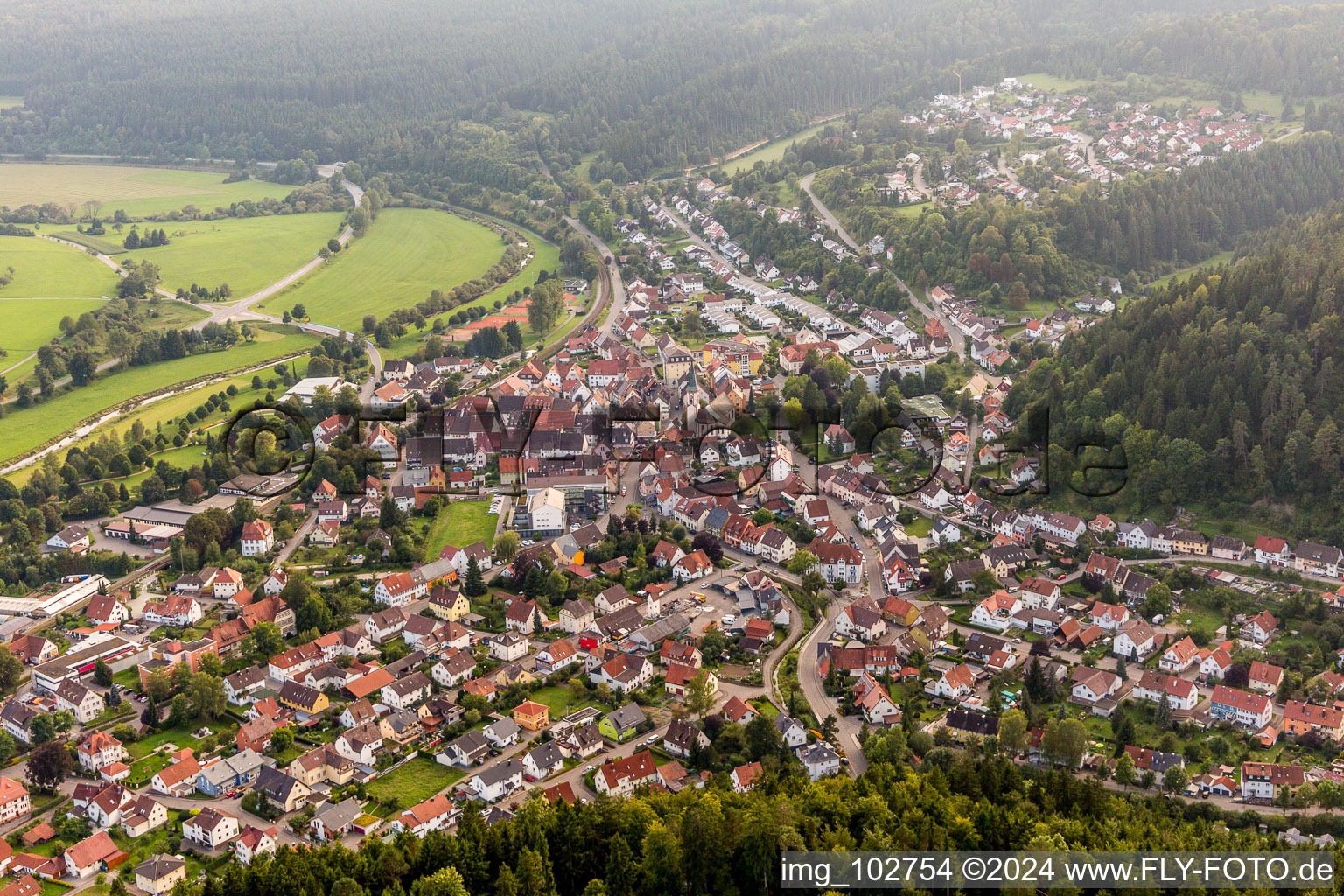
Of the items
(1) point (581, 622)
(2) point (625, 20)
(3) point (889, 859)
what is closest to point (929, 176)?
(1) point (581, 622)

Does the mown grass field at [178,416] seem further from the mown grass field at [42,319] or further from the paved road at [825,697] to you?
the paved road at [825,697]

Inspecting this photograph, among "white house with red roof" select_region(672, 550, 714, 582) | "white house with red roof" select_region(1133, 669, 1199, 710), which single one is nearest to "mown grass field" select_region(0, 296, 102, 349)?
"white house with red roof" select_region(672, 550, 714, 582)

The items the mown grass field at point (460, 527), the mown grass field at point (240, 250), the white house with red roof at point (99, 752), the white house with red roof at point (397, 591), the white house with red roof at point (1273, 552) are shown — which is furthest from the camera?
the mown grass field at point (240, 250)

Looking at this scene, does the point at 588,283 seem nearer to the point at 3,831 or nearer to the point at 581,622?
the point at 581,622

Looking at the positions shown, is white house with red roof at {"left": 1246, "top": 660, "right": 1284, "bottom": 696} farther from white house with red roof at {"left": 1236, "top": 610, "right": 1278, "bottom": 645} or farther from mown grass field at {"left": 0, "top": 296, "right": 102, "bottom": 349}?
mown grass field at {"left": 0, "top": 296, "right": 102, "bottom": 349}

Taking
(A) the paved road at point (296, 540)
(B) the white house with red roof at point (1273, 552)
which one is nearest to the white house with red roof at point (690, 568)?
(A) the paved road at point (296, 540)

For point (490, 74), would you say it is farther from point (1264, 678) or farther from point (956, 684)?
point (1264, 678)

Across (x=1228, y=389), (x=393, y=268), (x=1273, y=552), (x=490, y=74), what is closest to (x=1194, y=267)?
(x=1228, y=389)
